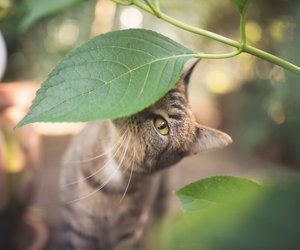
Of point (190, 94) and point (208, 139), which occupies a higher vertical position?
point (190, 94)

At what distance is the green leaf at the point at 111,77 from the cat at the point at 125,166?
0.10 m

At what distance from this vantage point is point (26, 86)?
89 cm

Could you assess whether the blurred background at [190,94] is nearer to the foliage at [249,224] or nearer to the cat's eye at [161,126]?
the cat's eye at [161,126]

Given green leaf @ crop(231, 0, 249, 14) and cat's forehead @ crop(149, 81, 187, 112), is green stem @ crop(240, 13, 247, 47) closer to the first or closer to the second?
green leaf @ crop(231, 0, 249, 14)

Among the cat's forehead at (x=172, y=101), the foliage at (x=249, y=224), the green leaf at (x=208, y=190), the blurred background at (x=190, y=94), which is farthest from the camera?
the blurred background at (x=190, y=94)

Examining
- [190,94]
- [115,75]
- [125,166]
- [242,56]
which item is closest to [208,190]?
[115,75]

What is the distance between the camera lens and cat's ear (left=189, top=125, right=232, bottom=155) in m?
0.44

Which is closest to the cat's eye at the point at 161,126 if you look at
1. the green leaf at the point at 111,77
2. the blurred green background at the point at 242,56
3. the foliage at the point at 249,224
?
the green leaf at the point at 111,77

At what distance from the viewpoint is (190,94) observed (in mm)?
1023

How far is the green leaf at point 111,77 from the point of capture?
297 millimetres

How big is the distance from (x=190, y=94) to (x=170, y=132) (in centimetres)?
60

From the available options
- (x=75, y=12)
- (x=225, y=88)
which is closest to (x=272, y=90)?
(x=225, y=88)

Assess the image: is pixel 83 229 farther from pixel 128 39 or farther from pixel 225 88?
pixel 225 88

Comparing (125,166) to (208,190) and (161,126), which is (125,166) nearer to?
(161,126)
